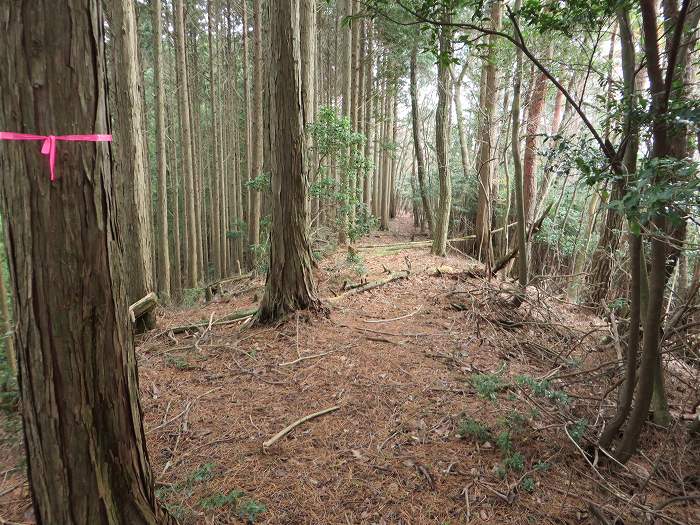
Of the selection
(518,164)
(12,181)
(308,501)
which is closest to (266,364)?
(308,501)

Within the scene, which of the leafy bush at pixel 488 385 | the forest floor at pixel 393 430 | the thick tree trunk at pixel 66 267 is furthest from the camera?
the leafy bush at pixel 488 385

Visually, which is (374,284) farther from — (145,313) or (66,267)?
(66,267)

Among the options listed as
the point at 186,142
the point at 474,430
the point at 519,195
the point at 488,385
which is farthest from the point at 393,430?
the point at 186,142

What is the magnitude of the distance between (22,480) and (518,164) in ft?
20.1

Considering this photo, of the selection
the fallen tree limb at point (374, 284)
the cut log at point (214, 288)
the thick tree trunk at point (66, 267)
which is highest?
the thick tree trunk at point (66, 267)

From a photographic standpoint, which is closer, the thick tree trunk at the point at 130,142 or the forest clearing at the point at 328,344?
the forest clearing at the point at 328,344

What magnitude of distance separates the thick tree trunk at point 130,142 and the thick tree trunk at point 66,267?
3871mm

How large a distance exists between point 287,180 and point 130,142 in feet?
7.41

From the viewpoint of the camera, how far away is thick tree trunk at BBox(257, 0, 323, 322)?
478cm

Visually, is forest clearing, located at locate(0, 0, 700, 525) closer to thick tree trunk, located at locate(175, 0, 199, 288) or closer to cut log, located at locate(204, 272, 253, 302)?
cut log, located at locate(204, 272, 253, 302)

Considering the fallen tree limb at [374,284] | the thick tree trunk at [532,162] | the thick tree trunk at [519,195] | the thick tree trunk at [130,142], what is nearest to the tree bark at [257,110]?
the fallen tree limb at [374,284]

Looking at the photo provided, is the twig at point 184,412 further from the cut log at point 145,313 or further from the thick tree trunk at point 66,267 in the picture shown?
the cut log at point 145,313

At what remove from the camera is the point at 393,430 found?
3145 mm

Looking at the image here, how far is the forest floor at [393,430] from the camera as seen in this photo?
94.1 inches
